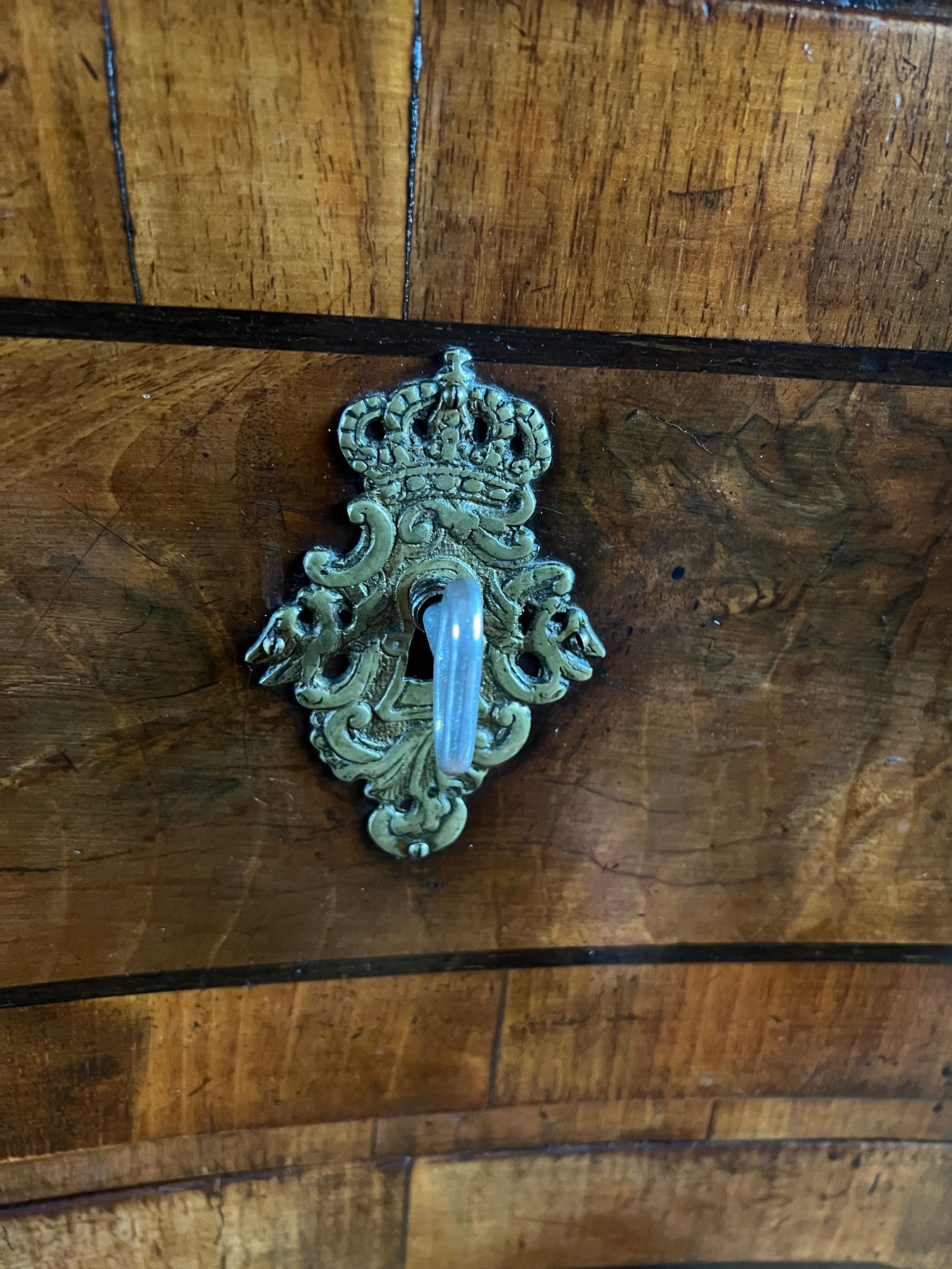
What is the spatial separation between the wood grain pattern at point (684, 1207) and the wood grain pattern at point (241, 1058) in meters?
0.07

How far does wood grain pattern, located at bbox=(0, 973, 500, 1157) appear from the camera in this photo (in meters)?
0.41

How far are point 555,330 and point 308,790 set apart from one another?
22 cm

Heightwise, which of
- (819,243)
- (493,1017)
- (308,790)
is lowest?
(493,1017)

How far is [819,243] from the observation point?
0.33m

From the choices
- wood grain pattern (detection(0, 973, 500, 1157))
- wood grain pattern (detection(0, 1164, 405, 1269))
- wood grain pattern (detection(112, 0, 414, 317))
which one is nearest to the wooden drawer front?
wood grain pattern (detection(112, 0, 414, 317))

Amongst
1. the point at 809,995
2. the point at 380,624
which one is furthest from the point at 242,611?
the point at 809,995

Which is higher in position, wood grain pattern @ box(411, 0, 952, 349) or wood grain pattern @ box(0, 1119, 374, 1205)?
wood grain pattern @ box(411, 0, 952, 349)

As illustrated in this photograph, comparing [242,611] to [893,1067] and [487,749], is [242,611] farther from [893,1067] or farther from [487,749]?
[893,1067]

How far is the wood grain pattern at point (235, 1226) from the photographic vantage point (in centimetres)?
→ 44

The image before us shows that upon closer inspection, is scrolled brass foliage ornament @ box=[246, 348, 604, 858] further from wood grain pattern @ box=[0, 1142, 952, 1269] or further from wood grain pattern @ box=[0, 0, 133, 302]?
wood grain pattern @ box=[0, 1142, 952, 1269]

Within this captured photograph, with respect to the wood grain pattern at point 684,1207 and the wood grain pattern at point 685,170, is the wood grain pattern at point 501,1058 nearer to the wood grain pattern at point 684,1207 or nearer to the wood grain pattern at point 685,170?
the wood grain pattern at point 684,1207

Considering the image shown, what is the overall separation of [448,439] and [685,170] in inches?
4.8

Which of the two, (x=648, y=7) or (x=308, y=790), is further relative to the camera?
(x=308, y=790)

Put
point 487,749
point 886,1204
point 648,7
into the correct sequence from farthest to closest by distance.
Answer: point 886,1204, point 487,749, point 648,7
